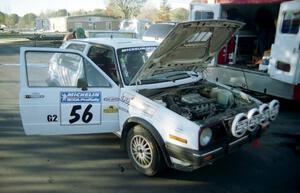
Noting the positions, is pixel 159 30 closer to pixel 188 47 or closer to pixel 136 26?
pixel 188 47

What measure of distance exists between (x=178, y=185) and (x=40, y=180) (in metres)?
1.84

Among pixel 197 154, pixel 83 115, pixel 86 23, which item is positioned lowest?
pixel 197 154

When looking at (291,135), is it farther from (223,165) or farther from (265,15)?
(265,15)

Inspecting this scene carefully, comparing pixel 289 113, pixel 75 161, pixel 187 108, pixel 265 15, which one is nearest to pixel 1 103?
pixel 75 161

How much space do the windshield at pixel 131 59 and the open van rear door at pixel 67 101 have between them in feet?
0.99

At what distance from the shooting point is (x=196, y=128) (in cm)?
339

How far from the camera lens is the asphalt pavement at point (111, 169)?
386cm

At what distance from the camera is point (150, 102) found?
12.7ft

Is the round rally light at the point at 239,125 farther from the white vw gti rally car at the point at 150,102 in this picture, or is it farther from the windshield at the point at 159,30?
the windshield at the point at 159,30

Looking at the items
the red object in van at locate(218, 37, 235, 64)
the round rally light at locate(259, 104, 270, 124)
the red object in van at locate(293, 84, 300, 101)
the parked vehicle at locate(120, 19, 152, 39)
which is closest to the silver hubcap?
the round rally light at locate(259, 104, 270, 124)

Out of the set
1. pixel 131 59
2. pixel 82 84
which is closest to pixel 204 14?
pixel 131 59

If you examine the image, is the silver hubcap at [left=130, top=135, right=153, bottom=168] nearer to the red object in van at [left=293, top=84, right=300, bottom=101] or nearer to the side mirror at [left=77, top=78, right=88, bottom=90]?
the side mirror at [left=77, top=78, right=88, bottom=90]

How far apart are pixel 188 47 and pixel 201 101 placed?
0.86 m

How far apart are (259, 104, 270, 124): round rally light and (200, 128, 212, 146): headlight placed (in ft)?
3.14
